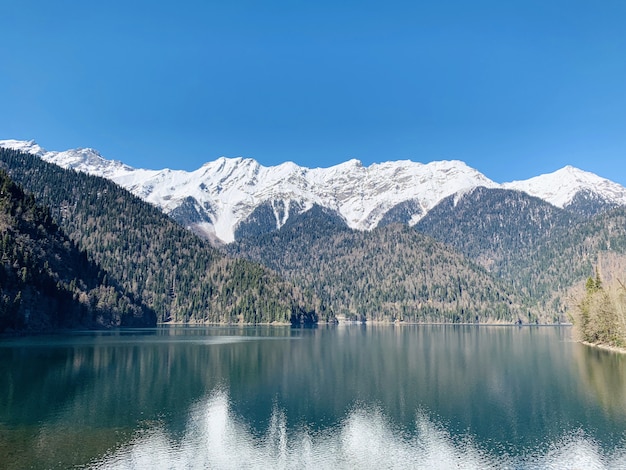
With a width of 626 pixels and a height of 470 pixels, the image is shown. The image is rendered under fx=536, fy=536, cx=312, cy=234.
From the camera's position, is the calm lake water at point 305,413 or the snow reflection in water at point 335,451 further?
the calm lake water at point 305,413

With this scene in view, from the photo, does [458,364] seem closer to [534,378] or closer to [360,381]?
[534,378]

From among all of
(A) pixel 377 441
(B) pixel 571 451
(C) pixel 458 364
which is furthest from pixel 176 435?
(C) pixel 458 364

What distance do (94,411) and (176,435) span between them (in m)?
14.5

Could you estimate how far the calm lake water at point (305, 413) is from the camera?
47.0m

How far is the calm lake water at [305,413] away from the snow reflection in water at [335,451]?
7.0 inches

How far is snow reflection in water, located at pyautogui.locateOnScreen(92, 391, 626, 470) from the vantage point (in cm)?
4526

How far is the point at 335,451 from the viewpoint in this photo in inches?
1937

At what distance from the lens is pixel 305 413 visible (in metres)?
63.7

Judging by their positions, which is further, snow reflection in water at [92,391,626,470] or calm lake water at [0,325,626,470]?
calm lake water at [0,325,626,470]

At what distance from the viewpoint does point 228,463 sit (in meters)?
45.2

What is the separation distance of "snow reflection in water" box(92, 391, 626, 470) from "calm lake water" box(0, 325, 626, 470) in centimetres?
18

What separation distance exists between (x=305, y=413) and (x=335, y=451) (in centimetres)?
1489

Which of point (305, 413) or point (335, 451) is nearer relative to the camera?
point (335, 451)

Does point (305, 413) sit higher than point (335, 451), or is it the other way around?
point (305, 413)
